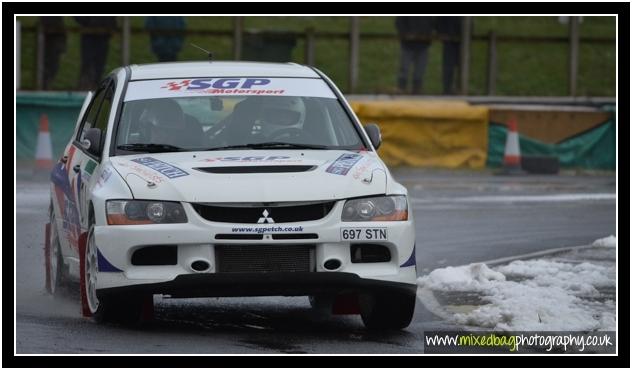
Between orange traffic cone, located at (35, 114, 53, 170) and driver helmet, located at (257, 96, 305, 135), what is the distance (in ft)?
36.9

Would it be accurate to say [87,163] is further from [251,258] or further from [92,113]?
[251,258]

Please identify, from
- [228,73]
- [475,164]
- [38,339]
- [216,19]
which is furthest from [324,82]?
[216,19]

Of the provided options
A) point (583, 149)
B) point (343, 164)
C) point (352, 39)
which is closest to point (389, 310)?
point (343, 164)

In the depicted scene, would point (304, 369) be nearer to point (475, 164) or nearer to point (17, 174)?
point (17, 174)

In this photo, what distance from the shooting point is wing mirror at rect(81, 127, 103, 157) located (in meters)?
9.56

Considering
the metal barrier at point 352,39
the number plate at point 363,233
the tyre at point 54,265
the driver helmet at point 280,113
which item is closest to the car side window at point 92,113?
the tyre at point 54,265

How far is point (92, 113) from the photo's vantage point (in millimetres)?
11000

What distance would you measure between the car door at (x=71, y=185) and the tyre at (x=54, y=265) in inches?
8.0

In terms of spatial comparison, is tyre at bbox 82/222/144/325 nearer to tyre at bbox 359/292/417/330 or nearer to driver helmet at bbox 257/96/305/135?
tyre at bbox 359/292/417/330

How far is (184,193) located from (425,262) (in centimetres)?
454

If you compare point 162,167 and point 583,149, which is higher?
point 583,149


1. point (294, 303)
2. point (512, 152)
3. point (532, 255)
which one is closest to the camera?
point (294, 303)

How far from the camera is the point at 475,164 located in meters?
23.2

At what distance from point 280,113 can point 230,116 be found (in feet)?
1.07
